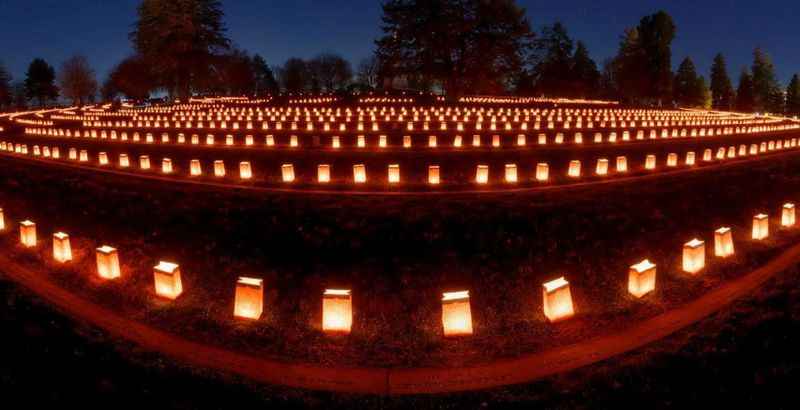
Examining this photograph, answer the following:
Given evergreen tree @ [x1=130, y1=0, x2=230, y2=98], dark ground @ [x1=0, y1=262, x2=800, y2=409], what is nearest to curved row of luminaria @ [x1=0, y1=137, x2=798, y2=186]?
dark ground @ [x1=0, y1=262, x2=800, y2=409]

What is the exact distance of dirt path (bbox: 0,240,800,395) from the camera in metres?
6.31

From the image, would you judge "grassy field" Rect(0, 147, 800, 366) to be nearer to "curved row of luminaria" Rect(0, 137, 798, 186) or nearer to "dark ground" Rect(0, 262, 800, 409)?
"dark ground" Rect(0, 262, 800, 409)

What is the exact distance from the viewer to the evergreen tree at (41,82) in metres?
86.1

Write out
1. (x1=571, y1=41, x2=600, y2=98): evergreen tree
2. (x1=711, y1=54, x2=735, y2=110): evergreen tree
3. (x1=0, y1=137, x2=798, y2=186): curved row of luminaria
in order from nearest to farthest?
(x1=0, y1=137, x2=798, y2=186): curved row of luminaria, (x1=571, y1=41, x2=600, y2=98): evergreen tree, (x1=711, y1=54, x2=735, y2=110): evergreen tree

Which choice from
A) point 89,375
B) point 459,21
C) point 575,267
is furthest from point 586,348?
point 459,21

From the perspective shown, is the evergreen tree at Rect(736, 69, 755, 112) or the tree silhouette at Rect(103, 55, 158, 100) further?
the evergreen tree at Rect(736, 69, 755, 112)

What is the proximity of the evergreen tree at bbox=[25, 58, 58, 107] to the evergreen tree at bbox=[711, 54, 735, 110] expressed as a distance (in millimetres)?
100555

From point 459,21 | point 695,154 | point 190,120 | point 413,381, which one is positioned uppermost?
point 459,21

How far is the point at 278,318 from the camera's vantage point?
829cm

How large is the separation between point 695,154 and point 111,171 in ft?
60.7

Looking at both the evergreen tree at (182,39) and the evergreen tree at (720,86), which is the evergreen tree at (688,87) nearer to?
the evergreen tree at (720,86)

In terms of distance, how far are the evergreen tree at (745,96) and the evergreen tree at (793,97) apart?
14.1 feet

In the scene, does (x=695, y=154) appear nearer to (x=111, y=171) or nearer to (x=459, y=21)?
(x=111, y=171)

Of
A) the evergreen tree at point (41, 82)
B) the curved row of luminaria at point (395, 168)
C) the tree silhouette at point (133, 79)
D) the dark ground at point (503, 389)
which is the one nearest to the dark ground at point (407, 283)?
the dark ground at point (503, 389)
